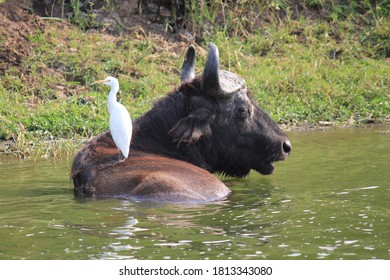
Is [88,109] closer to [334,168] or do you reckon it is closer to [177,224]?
[334,168]

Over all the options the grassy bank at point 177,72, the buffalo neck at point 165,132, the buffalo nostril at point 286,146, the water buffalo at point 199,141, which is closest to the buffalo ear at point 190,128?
the water buffalo at point 199,141

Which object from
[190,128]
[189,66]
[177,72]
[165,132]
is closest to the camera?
[190,128]

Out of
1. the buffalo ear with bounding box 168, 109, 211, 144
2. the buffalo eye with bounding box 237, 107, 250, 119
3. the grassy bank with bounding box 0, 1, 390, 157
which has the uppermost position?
the buffalo eye with bounding box 237, 107, 250, 119

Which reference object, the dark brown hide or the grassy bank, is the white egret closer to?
the dark brown hide

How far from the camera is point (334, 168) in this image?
10.9m

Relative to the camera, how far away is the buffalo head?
30.9ft

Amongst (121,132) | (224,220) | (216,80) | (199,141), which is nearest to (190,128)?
(199,141)

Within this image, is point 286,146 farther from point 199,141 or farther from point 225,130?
point 199,141

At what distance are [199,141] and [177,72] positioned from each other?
628 centimetres

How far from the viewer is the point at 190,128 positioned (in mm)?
9406

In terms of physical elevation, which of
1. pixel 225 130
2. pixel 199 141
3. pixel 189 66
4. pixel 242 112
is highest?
pixel 189 66

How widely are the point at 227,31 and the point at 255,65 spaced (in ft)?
4.71

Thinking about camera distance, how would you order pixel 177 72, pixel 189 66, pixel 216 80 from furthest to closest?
pixel 177 72 → pixel 189 66 → pixel 216 80

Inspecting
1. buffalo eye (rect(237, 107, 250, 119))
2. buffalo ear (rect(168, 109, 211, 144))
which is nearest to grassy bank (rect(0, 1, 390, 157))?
buffalo ear (rect(168, 109, 211, 144))
